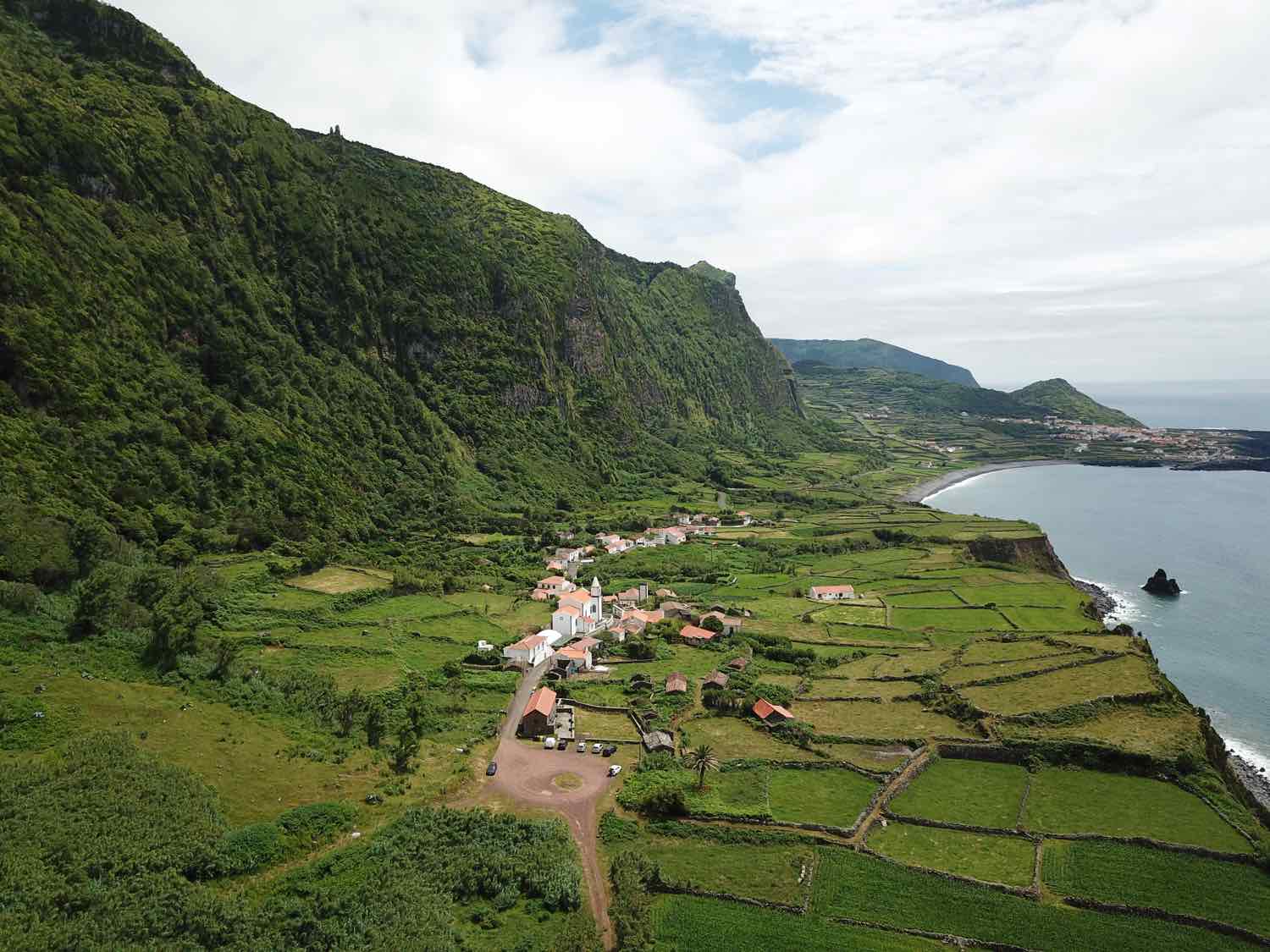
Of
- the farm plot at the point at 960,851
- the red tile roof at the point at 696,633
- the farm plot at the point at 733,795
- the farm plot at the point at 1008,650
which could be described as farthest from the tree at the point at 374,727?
the farm plot at the point at 1008,650

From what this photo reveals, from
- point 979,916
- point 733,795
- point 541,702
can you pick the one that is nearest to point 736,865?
point 733,795

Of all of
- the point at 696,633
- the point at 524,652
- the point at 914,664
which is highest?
the point at 524,652

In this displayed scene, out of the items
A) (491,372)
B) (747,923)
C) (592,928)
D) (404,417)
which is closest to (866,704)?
(747,923)

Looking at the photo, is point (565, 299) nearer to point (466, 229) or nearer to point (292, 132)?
point (466, 229)

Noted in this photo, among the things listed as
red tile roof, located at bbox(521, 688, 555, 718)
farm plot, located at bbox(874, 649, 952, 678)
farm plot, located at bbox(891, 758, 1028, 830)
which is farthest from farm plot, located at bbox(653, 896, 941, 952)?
farm plot, located at bbox(874, 649, 952, 678)

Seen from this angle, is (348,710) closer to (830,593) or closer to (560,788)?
(560,788)

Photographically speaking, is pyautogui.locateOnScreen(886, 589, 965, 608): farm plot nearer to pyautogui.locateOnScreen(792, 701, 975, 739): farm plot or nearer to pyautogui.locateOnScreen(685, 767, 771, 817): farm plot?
pyautogui.locateOnScreen(792, 701, 975, 739): farm plot
